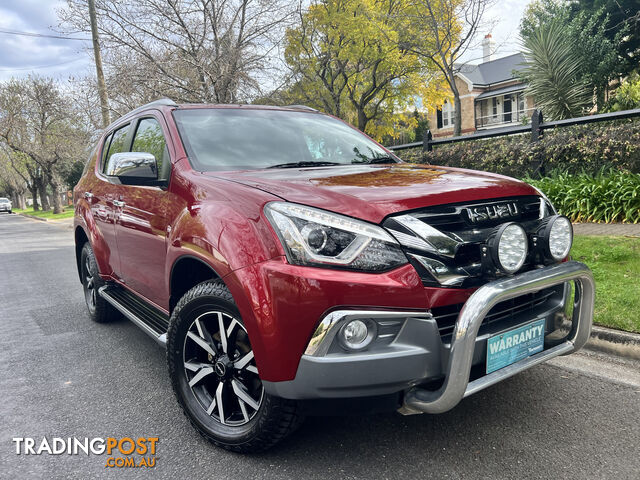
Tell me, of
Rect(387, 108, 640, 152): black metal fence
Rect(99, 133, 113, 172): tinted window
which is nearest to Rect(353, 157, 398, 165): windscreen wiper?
Rect(99, 133, 113, 172): tinted window

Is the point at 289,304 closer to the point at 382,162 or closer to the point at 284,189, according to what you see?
the point at 284,189

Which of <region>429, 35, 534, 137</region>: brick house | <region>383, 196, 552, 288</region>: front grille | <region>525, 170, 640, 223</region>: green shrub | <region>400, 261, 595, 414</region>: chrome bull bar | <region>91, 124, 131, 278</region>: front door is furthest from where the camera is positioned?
<region>429, 35, 534, 137</region>: brick house

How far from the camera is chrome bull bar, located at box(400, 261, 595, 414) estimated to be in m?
1.96

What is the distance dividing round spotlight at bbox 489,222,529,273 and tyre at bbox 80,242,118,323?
3.62 metres

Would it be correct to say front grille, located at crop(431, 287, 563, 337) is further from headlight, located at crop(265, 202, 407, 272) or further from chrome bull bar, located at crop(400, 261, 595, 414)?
headlight, located at crop(265, 202, 407, 272)

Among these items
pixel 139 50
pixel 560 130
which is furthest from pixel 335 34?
pixel 560 130

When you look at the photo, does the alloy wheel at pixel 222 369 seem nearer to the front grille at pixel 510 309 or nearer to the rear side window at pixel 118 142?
the front grille at pixel 510 309

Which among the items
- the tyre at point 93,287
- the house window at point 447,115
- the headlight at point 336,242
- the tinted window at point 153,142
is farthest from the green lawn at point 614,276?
the house window at point 447,115

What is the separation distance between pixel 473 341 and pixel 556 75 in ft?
34.8

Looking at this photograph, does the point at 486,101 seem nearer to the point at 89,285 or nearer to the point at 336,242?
the point at 89,285

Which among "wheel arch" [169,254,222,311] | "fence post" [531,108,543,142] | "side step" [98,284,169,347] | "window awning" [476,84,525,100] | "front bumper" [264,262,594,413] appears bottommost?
"side step" [98,284,169,347]

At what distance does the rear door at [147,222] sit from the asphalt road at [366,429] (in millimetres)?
706

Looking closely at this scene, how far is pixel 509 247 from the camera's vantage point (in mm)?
2229

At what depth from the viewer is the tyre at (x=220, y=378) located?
2.24m
